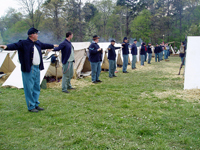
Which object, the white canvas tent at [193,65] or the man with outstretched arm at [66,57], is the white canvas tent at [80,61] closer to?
the man with outstretched arm at [66,57]

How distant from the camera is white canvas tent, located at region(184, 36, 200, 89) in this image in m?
5.92

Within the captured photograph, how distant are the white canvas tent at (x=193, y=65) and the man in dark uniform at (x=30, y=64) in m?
4.43

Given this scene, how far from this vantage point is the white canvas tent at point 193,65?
592cm

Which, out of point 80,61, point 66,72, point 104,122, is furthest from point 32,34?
point 80,61

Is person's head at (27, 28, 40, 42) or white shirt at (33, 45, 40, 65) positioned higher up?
person's head at (27, 28, 40, 42)

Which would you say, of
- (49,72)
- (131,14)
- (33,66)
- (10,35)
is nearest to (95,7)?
(131,14)

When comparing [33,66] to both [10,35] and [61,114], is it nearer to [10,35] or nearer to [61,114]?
[61,114]

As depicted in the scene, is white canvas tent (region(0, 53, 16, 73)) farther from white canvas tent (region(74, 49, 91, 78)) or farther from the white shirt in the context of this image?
the white shirt

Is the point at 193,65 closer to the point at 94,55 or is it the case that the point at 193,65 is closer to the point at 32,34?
the point at 94,55

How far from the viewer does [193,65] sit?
599cm

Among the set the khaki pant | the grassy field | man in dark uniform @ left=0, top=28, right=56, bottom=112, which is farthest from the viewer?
the khaki pant

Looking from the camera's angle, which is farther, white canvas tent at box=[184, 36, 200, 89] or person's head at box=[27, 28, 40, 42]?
white canvas tent at box=[184, 36, 200, 89]

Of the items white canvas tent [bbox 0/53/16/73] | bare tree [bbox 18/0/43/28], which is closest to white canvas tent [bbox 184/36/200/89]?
white canvas tent [bbox 0/53/16/73]

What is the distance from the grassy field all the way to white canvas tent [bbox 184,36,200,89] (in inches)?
16.1
